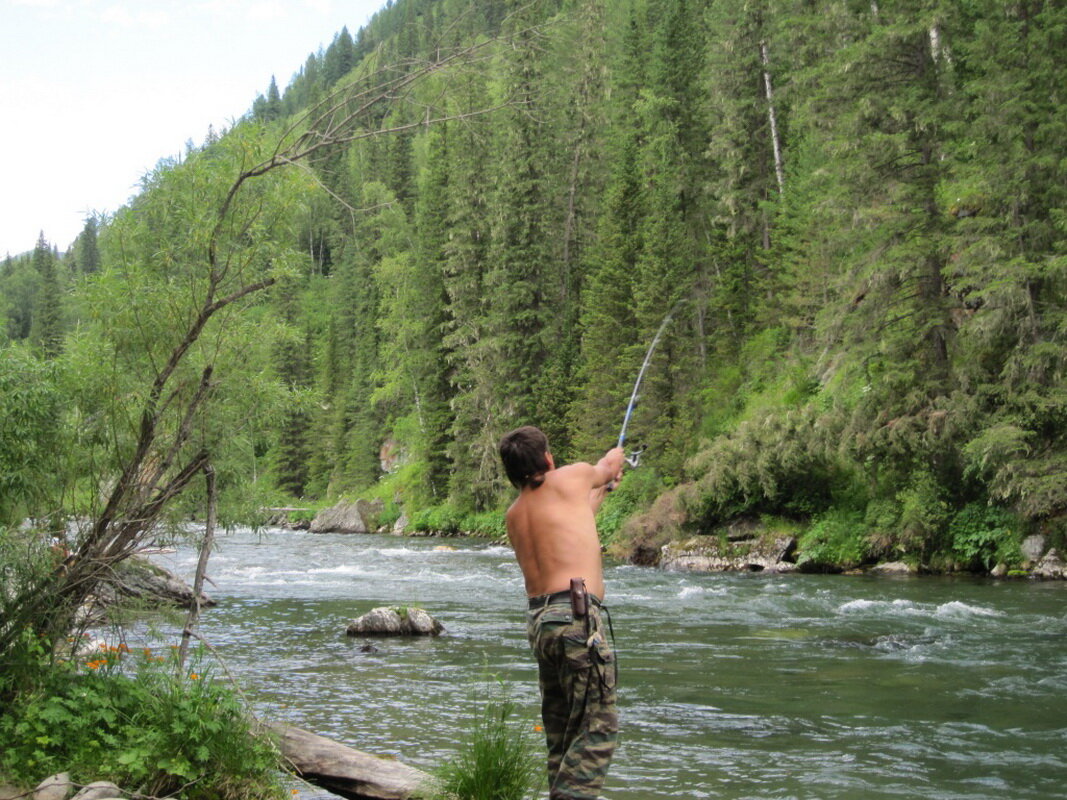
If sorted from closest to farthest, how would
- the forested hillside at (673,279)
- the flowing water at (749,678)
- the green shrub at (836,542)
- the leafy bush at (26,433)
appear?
the leafy bush at (26,433)
the forested hillside at (673,279)
the flowing water at (749,678)
the green shrub at (836,542)

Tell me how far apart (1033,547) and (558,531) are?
18.2m

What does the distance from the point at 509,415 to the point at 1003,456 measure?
26842 mm

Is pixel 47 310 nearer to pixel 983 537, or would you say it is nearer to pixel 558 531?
pixel 983 537

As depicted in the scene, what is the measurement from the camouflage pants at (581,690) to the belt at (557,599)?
0.05ft

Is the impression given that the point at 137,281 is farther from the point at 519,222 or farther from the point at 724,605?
the point at 519,222

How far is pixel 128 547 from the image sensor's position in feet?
21.4

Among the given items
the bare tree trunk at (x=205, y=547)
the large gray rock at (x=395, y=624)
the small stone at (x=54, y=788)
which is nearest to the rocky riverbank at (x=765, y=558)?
the large gray rock at (x=395, y=624)

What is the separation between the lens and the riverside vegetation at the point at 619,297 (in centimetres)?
652

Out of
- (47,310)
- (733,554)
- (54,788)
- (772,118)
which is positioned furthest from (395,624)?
(47,310)

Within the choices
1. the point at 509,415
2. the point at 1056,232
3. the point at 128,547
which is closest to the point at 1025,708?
the point at 128,547

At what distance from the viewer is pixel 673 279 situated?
111ft

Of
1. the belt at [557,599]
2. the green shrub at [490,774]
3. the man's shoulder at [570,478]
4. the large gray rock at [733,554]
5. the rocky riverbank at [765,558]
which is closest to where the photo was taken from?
the belt at [557,599]

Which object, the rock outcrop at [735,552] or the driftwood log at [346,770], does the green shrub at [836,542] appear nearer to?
the rock outcrop at [735,552]

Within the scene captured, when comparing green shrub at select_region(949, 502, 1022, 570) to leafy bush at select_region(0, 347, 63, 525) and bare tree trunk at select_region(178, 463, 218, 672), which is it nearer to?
bare tree trunk at select_region(178, 463, 218, 672)
